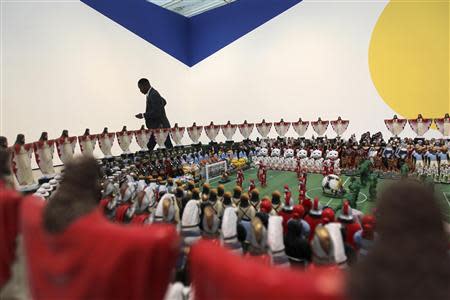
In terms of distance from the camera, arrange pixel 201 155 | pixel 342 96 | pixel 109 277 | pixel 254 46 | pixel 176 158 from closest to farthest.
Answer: pixel 109 277 → pixel 176 158 → pixel 201 155 → pixel 342 96 → pixel 254 46

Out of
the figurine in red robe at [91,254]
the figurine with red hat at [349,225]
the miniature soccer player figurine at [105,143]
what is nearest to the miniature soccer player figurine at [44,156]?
the miniature soccer player figurine at [105,143]

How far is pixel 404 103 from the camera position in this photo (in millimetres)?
7539

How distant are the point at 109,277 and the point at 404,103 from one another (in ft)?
27.2

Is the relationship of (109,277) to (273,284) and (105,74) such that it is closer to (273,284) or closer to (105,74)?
(273,284)

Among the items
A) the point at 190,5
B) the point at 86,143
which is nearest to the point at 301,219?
the point at 86,143

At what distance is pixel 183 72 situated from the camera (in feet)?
34.9

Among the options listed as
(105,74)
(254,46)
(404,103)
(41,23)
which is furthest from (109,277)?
(254,46)

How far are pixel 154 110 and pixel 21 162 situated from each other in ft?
9.56

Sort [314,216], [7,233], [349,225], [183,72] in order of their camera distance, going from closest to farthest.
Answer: [7,233] < [349,225] < [314,216] < [183,72]

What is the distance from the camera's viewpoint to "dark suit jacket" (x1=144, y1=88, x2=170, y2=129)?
5949 millimetres

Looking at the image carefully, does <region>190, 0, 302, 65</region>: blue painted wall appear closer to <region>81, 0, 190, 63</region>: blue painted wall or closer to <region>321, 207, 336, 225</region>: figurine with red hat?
<region>81, 0, 190, 63</region>: blue painted wall

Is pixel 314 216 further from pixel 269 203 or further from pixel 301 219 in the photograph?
pixel 269 203

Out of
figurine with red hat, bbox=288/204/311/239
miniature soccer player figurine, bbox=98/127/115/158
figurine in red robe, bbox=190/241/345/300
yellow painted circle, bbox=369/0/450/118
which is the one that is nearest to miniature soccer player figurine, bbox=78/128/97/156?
miniature soccer player figurine, bbox=98/127/115/158

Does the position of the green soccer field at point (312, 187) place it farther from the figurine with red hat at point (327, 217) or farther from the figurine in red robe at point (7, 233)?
the figurine in red robe at point (7, 233)
